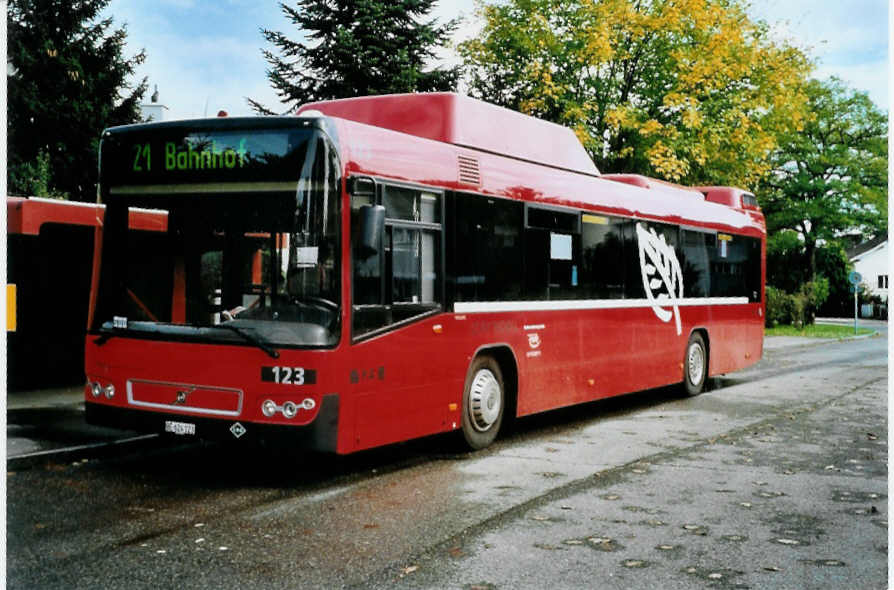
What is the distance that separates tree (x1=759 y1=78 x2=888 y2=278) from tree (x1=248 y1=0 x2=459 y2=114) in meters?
24.6

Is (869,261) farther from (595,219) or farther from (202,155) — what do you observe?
(202,155)

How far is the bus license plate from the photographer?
7859 mm

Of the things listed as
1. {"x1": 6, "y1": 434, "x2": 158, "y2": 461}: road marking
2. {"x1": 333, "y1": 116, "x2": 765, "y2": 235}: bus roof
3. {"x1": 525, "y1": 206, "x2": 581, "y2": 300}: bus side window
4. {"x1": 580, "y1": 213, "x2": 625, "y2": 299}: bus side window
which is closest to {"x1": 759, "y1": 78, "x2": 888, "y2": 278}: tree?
{"x1": 333, "y1": 116, "x2": 765, "y2": 235}: bus roof

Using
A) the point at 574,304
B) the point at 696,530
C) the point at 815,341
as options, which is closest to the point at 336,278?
the point at 696,530

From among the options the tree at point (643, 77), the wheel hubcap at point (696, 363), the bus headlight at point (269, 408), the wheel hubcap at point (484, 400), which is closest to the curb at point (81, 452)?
the bus headlight at point (269, 408)

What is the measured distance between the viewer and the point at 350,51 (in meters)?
19.2

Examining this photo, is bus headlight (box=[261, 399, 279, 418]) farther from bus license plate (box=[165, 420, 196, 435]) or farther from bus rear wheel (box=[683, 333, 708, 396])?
bus rear wheel (box=[683, 333, 708, 396])

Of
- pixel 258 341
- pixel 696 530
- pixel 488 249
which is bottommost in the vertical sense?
pixel 696 530

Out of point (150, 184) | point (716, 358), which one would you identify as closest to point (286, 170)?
point (150, 184)

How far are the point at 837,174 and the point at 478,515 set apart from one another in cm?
4002

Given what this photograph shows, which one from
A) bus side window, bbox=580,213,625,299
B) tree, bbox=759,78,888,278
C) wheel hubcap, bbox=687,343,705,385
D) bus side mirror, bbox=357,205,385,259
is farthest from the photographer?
tree, bbox=759,78,888,278

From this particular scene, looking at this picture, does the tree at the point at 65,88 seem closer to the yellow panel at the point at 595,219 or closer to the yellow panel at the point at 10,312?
the yellow panel at the point at 10,312

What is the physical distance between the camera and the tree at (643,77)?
2380 cm

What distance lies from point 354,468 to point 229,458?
1.28 meters
